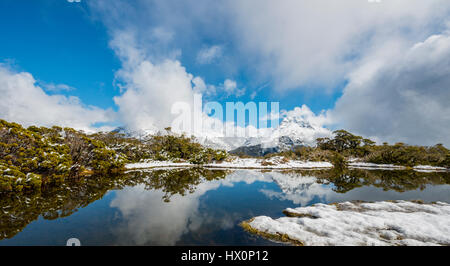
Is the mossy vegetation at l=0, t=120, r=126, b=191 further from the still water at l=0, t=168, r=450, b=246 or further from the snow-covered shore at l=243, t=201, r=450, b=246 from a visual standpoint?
the snow-covered shore at l=243, t=201, r=450, b=246

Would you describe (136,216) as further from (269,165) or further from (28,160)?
(269,165)

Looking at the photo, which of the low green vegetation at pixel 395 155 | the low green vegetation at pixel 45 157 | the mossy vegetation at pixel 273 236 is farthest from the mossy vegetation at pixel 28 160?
the low green vegetation at pixel 395 155

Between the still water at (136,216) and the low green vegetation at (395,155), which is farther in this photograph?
the low green vegetation at (395,155)

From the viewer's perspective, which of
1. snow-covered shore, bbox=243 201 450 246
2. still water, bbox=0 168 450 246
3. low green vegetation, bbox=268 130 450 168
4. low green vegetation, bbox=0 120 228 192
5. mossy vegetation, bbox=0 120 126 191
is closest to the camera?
snow-covered shore, bbox=243 201 450 246

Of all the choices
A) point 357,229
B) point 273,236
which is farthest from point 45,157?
point 357,229

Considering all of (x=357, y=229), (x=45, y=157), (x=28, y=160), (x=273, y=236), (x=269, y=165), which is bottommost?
(x=269, y=165)

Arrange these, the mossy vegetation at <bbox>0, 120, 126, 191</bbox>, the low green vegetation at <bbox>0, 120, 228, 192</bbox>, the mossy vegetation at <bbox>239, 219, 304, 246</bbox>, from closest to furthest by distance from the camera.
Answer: the mossy vegetation at <bbox>239, 219, 304, 246</bbox> → the mossy vegetation at <bbox>0, 120, 126, 191</bbox> → the low green vegetation at <bbox>0, 120, 228, 192</bbox>

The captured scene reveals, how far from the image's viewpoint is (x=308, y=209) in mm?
11156

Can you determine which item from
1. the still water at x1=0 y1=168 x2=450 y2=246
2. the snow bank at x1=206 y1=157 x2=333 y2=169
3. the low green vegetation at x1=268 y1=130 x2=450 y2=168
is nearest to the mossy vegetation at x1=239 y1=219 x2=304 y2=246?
the still water at x1=0 y1=168 x2=450 y2=246

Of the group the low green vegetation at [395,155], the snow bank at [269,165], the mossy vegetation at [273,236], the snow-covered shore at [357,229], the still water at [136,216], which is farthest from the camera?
the low green vegetation at [395,155]

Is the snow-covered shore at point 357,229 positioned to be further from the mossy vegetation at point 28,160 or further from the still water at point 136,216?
the mossy vegetation at point 28,160
